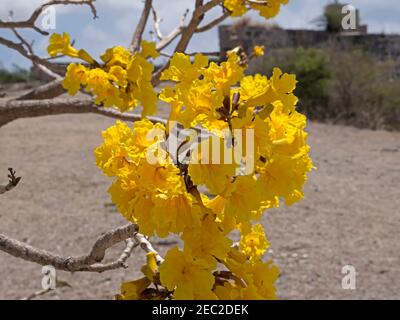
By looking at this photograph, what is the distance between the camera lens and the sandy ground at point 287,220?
4.47 meters

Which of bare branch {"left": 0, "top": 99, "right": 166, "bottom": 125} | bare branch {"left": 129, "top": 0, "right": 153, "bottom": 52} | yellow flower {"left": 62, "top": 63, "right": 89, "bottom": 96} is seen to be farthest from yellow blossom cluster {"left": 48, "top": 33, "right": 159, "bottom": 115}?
bare branch {"left": 129, "top": 0, "right": 153, "bottom": 52}

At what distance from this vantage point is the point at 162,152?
2.64ft

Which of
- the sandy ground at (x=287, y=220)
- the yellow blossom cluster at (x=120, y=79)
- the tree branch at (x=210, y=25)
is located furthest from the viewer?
the sandy ground at (x=287, y=220)

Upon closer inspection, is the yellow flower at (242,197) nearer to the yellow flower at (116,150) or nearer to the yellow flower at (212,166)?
the yellow flower at (212,166)

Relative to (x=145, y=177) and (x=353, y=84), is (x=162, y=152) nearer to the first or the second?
(x=145, y=177)

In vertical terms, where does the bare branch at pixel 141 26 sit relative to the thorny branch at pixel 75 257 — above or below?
above

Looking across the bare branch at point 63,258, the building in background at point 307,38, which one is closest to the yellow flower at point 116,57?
the bare branch at point 63,258

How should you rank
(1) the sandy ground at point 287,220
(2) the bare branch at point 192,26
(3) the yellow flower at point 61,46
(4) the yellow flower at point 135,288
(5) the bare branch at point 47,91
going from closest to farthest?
(4) the yellow flower at point 135,288 < (3) the yellow flower at point 61,46 < (2) the bare branch at point 192,26 < (5) the bare branch at point 47,91 < (1) the sandy ground at point 287,220

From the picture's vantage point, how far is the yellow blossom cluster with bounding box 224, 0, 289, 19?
1869mm

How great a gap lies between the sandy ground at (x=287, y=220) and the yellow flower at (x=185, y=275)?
346 centimetres

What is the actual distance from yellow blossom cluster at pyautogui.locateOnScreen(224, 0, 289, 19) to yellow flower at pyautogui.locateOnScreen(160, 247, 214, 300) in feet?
Result: 3.94

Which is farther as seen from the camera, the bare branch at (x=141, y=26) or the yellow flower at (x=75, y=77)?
the bare branch at (x=141, y=26)

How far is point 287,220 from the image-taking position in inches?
232
